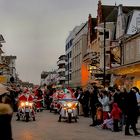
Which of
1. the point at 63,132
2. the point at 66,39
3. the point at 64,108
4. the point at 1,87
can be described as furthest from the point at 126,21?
the point at 66,39

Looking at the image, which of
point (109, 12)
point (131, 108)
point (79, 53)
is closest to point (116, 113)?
point (131, 108)

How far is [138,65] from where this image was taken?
1647 inches

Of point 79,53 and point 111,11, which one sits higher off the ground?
point 111,11

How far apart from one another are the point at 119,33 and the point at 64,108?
1258 inches

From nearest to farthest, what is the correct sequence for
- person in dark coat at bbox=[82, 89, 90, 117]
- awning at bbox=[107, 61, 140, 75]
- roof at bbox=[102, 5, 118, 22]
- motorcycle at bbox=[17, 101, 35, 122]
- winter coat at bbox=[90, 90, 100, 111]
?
winter coat at bbox=[90, 90, 100, 111]
motorcycle at bbox=[17, 101, 35, 122]
person in dark coat at bbox=[82, 89, 90, 117]
awning at bbox=[107, 61, 140, 75]
roof at bbox=[102, 5, 118, 22]

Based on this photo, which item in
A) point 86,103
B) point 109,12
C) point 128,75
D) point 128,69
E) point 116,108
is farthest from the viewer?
point 109,12

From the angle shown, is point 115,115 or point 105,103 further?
point 105,103

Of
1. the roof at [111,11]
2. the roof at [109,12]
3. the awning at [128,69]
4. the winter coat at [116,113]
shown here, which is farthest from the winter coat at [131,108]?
the roof at [109,12]

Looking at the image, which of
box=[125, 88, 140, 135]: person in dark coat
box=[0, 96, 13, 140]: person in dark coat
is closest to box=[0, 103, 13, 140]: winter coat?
box=[0, 96, 13, 140]: person in dark coat

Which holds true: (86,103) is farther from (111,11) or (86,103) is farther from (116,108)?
(111,11)

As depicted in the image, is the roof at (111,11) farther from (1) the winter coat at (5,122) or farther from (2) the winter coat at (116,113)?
(1) the winter coat at (5,122)

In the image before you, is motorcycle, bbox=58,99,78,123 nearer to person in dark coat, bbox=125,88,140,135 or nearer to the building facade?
person in dark coat, bbox=125,88,140,135

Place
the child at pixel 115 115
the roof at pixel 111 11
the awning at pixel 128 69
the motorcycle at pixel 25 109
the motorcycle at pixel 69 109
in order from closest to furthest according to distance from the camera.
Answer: the child at pixel 115 115 < the motorcycle at pixel 69 109 < the motorcycle at pixel 25 109 < the awning at pixel 128 69 < the roof at pixel 111 11

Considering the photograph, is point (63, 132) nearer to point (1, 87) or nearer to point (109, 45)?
point (1, 87)
